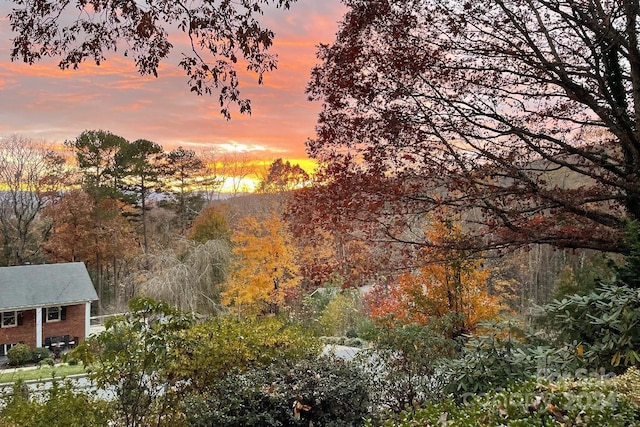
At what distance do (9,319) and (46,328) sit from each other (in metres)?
1.04

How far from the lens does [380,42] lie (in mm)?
3771

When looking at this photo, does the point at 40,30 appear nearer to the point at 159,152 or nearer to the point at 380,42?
the point at 380,42

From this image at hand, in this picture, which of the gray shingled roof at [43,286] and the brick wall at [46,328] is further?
the brick wall at [46,328]

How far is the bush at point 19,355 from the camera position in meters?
12.8

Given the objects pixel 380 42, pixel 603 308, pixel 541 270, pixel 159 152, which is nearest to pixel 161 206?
pixel 159 152

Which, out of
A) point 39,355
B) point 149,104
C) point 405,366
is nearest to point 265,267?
point 149,104

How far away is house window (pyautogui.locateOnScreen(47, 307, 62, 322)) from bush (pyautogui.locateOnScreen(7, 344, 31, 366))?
194 centimetres

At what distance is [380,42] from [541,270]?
1264cm

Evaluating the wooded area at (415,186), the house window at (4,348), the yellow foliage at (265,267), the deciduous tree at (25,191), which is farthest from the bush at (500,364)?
the deciduous tree at (25,191)

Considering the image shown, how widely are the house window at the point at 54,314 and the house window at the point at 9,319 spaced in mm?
896

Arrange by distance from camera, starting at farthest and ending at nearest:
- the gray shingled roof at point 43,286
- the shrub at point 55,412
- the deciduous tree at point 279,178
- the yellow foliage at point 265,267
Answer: the deciduous tree at point 279,178, the gray shingled roof at point 43,286, the yellow foliage at point 265,267, the shrub at point 55,412

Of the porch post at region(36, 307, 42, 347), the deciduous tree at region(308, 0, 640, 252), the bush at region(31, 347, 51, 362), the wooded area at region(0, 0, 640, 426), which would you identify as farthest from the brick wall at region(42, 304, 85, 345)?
the deciduous tree at region(308, 0, 640, 252)

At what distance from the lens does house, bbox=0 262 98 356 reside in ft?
47.0

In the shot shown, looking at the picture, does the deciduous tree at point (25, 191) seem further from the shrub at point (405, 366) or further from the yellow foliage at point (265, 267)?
the shrub at point (405, 366)
